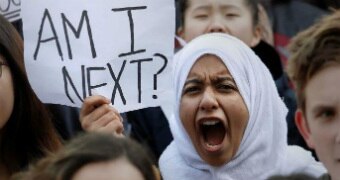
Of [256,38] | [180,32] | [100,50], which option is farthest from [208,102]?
[180,32]

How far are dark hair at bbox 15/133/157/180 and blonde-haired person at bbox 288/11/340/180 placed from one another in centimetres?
57

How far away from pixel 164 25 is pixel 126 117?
1.22 m

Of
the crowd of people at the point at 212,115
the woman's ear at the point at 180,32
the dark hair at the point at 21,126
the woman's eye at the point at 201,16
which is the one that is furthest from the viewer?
the woman's ear at the point at 180,32

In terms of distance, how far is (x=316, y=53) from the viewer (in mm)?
3322

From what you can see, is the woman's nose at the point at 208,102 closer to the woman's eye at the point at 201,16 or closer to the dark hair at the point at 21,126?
the dark hair at the point at 21,126

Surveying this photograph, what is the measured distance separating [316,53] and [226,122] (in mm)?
960

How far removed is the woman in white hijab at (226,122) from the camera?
4199 millimetres

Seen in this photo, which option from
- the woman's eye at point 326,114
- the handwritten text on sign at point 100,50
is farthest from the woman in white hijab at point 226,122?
the woman's eye at point 326,114

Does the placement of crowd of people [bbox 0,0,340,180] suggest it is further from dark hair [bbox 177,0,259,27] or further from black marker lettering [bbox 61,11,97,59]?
black marker lettering [bbox 61,11,97,59]

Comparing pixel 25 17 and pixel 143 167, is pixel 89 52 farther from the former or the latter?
pixel 143 167

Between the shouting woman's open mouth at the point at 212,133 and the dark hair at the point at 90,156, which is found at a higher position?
the dark hair at the point at 90,156

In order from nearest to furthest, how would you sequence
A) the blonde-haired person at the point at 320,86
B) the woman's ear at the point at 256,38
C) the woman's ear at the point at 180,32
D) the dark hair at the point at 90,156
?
the dark hair at the point at 90,156 < the blonde-haired person at the point at 320,86 < the woman's ear at the point at 256,38 < the woman's ear at the point at 180,32

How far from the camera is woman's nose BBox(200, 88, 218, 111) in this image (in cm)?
419

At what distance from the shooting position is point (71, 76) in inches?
146
